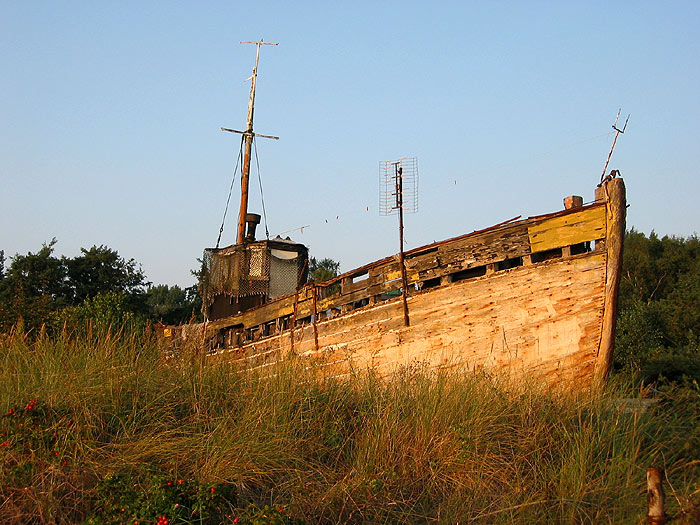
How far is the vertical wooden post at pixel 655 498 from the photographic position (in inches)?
149

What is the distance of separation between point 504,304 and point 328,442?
4366 mm

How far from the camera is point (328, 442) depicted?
5828 mm

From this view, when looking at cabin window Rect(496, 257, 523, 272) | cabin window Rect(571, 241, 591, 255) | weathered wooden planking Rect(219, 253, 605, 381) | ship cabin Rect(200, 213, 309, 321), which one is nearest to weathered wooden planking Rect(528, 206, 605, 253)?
cabin window Rect(571, 241, 591, 255)

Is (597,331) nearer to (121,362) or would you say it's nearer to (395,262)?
(395,262)

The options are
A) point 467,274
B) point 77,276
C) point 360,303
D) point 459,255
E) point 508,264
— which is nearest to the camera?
point 508,264

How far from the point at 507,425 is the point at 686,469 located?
1.65 metres

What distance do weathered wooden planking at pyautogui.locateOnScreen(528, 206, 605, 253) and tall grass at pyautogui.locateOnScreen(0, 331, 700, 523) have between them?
2649 millimetres

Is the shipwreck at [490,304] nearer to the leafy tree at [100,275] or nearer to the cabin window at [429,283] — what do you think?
the cabin window at [429,283]

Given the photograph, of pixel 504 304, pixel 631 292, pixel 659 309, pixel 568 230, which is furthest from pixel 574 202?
pixel 631 292

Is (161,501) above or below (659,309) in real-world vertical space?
below

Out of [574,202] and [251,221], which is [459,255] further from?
[251,221]

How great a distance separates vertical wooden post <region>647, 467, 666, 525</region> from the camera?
3.80 meters

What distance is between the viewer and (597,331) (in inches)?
345

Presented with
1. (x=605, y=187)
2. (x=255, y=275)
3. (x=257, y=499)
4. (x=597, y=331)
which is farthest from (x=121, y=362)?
(x=255, y=275)
